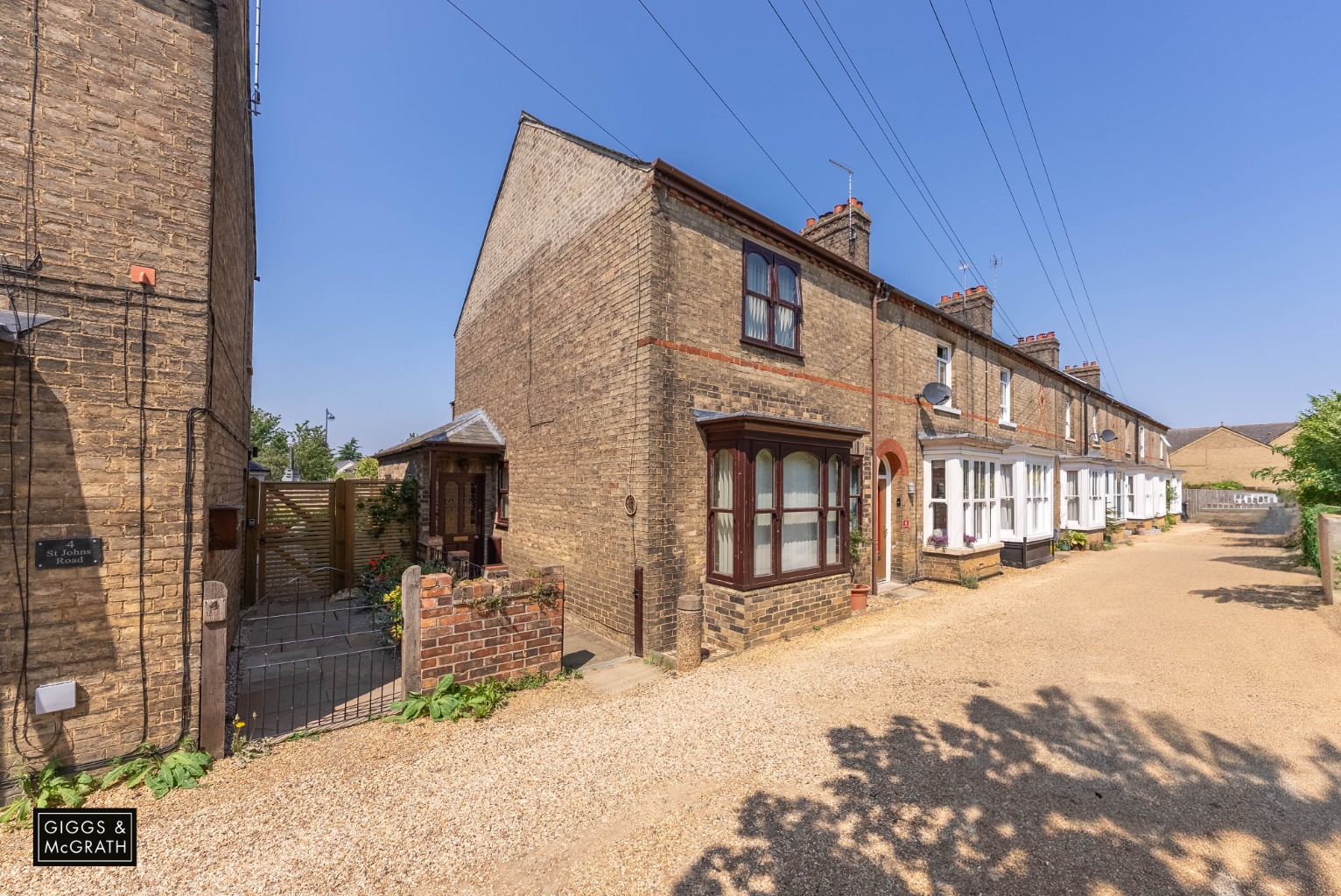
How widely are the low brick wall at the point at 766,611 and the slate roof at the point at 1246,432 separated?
62506 mm

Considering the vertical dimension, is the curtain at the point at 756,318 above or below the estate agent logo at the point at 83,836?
above

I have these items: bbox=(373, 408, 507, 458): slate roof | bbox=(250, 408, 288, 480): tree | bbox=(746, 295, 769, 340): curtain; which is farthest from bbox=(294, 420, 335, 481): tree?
bbox=(746, 295, 769, 340): curtain

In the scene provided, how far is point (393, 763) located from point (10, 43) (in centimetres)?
660

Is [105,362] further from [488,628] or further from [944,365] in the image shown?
[944,365]

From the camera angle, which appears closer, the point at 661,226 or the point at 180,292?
the point at 180,292

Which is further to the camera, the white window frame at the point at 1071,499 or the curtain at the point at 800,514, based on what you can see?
the white window frame at the point at 1071,499

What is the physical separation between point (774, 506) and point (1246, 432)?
226ft

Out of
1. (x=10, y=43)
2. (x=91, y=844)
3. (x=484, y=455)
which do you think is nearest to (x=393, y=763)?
(x=91, y=844)

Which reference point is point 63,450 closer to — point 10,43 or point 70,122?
point 70,122

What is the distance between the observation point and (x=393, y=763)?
4.80m

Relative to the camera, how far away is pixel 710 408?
8758mm

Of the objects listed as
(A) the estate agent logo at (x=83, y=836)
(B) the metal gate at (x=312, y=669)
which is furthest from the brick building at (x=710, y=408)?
(A) the estate agent logo at (x=83, y=836)

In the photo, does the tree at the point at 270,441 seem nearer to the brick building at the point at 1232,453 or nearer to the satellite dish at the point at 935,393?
the satellite dish at the point at 935,393

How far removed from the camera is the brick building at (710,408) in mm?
8109
